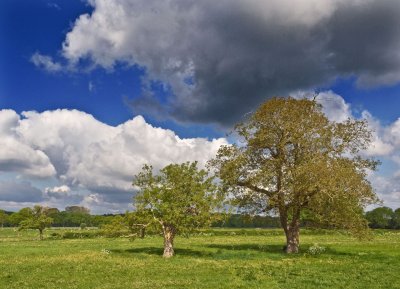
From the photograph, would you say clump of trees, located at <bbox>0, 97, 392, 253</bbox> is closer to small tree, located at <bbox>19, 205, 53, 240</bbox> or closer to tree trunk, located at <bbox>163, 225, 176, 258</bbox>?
tree trunk, located at <bbox>163, 225, 176, 258</bbox>

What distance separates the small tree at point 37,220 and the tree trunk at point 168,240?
→ 70.5m

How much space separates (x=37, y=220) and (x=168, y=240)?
75.0m

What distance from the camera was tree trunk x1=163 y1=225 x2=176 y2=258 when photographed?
1895 inches

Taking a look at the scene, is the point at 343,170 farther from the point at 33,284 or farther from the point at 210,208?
the point at 33,284

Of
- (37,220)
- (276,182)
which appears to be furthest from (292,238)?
(37,220)

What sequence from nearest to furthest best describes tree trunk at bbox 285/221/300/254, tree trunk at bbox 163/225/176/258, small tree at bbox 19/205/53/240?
tree trunk at bbox 163/225/176/258, tree trunk at bbox 285/221/300/254, small tree at bbox 19/205/53/240

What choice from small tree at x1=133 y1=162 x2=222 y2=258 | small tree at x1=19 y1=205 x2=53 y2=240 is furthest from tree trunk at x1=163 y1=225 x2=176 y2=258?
small tree at x1=19 y1=205 x2=53 y2=240

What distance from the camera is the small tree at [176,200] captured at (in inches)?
1907

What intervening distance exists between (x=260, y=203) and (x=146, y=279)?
2691 centimetres

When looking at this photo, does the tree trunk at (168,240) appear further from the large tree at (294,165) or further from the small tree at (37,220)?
the small tree at (37,220)

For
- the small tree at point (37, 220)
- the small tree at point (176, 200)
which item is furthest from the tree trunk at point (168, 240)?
the small tree at point (37, 220)

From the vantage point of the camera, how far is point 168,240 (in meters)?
48.6

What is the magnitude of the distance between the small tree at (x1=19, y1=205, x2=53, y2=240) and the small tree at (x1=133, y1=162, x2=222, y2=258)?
69895 mm

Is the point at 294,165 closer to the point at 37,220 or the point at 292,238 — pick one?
the point at 292,238
